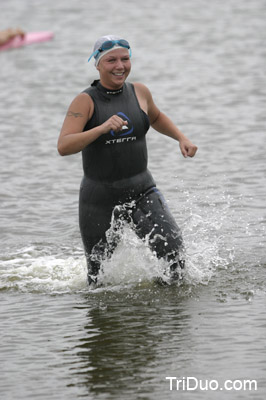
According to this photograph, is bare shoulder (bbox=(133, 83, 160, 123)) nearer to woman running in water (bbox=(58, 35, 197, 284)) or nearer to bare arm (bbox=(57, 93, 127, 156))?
woman running in water (bbox=(58, 35, 197, 284))

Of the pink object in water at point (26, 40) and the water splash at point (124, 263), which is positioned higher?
the pink object in water at point (26, 40)

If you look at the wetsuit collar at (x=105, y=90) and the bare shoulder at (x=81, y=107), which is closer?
the bare shoulder at (x=81, y=107)

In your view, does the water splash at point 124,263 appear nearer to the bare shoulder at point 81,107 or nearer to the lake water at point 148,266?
the lake water at point 148,266

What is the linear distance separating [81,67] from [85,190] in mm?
14689

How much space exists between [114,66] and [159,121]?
721 mm

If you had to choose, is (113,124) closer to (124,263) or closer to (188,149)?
(188,149)

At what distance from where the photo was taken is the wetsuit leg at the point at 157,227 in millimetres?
7366

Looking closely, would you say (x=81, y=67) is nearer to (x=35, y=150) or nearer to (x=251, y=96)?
(x=251, y=96)

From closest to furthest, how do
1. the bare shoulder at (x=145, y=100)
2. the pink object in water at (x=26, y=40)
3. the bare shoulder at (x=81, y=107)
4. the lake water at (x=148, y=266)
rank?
the lake water at (x=148, y=266) < the bare shoulder at (x=81, y=107) < the bare shoulder at (x=145, y=100) < the pink object in water at (x=26, y=40)

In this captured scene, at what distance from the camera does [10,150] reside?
14.1 metres

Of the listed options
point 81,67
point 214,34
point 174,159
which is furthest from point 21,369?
point 214,34

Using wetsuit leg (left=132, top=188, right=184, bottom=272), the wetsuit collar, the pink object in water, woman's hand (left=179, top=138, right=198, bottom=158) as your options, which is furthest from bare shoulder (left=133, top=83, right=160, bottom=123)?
the pink object in water

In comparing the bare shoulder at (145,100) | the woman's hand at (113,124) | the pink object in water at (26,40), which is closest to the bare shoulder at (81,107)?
the woman's hand at (113,124)

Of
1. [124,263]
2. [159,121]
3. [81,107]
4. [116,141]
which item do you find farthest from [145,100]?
[124,263]
